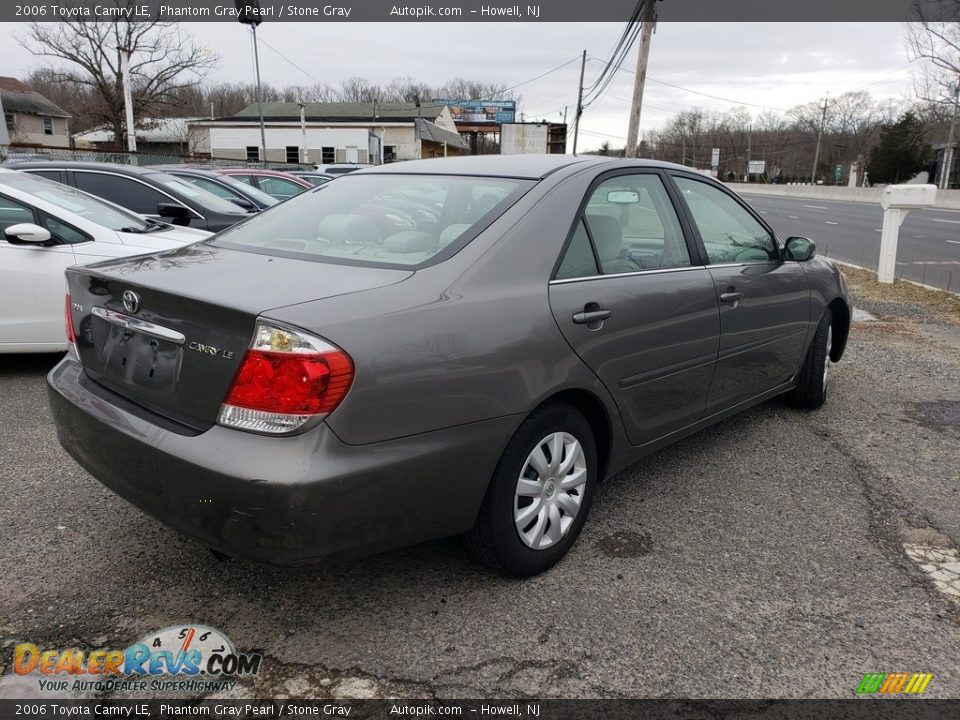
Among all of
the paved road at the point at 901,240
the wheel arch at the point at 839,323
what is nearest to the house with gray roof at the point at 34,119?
the paved road at the point at 901,240

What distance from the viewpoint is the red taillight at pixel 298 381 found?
7.06 ft

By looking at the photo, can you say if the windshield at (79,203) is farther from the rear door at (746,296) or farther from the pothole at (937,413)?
the pothole at (937,413)

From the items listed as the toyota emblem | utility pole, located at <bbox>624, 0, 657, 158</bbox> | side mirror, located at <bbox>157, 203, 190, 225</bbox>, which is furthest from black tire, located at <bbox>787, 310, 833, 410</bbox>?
utility pole, located at <bbox>624, 0, 657, 158</bbox>

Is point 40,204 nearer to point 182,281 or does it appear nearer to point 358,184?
point 358,184

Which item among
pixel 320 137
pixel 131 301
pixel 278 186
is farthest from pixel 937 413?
pixel 320 137

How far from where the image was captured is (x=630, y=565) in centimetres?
302

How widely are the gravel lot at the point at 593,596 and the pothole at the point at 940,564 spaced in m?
0.03

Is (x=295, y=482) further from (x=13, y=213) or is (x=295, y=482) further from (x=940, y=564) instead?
(x=13, y=213)

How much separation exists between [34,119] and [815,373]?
7640 cm

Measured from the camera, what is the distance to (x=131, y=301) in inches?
101

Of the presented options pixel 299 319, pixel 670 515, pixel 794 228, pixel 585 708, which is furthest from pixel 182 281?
pixel 794 228

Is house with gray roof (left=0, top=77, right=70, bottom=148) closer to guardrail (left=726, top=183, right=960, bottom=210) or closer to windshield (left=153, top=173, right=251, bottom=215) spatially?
guardrail (left=726, top=183, right=960, bottom=210)

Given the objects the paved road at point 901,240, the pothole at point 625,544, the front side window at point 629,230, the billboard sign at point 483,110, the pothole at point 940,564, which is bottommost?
the pothole at point 625,544

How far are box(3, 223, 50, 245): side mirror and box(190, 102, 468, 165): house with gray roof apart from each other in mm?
47581
